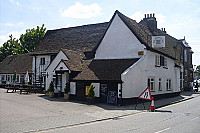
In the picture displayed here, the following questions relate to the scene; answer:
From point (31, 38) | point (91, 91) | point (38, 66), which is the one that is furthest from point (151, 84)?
point (31, 38)

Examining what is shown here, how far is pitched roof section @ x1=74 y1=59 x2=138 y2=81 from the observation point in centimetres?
1850

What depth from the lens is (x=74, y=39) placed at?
100ft

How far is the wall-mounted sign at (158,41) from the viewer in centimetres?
2130

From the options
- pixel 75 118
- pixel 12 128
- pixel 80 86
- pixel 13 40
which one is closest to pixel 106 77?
pixel 80 86

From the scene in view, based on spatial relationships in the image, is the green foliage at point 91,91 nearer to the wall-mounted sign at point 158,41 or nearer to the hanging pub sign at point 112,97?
the hanging pub sign at point 112,97

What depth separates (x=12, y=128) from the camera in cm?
913

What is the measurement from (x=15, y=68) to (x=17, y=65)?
32.9 inches

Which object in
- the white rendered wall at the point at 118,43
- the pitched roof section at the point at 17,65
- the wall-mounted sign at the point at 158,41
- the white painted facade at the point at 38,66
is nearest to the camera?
the white rendered wall at the point at 118,43

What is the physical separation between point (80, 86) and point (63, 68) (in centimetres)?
252

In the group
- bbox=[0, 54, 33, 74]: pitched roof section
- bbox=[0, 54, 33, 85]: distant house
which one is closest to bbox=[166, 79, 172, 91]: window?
bbox=[0, 54, 33, 74]: pitched roof section

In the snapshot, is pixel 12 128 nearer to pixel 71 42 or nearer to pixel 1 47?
pixel 71 42

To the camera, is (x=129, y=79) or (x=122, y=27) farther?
(x=122, y=27)

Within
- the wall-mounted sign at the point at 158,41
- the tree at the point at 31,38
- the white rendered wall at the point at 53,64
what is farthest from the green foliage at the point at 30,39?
the wall-mounted sign at the point at 158,41

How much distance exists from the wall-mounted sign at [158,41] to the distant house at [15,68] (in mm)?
22281
